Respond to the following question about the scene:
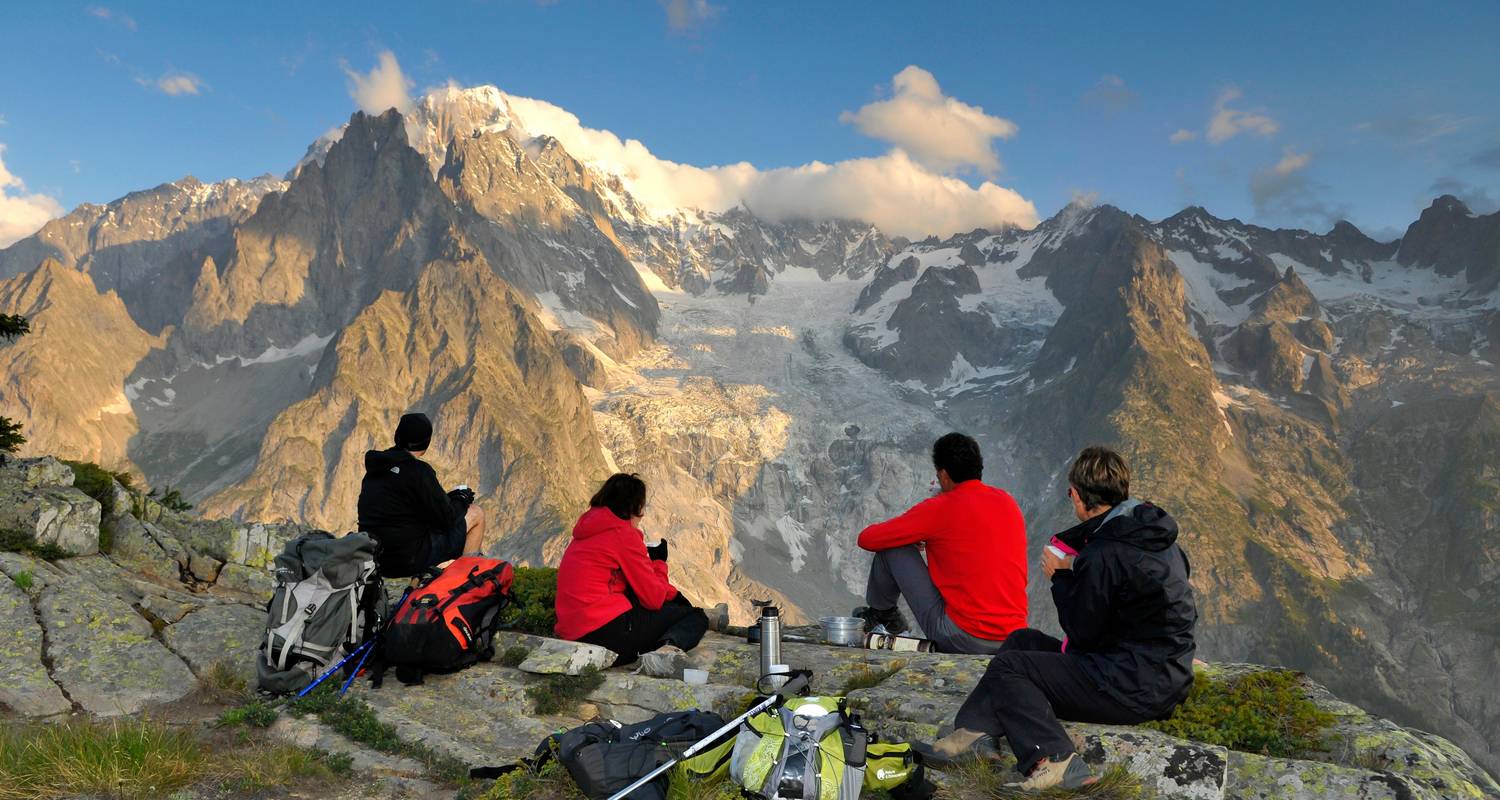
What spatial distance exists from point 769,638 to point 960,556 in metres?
2.66

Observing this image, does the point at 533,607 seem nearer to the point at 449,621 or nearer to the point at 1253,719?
the point at 449,621

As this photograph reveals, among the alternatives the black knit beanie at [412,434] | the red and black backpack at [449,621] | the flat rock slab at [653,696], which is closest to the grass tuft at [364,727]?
the red and black backpack at [449,621]

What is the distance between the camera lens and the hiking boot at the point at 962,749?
23.8ft

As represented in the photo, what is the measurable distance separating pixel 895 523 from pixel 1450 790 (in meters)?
5.79

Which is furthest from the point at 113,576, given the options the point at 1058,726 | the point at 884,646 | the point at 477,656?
the point at 1058,726

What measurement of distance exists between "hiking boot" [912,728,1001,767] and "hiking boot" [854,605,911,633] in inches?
185

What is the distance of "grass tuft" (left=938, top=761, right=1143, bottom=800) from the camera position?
671 cm

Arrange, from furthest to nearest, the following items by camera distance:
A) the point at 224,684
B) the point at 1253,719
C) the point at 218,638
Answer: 1. the point at 218,638
2. the point at 224,684
3. the point at 1253,719

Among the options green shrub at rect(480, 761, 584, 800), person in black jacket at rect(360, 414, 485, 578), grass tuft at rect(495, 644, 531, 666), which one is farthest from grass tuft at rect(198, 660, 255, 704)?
green shrub at rect(480, 761, 584, 800)

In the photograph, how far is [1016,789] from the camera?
6738mm

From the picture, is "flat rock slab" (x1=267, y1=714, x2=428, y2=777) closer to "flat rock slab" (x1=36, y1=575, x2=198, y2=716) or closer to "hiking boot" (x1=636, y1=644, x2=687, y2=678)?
"flat rock slab" (x1=36, y1=575, x2=198, y2=716)

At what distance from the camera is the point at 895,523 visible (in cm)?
1091

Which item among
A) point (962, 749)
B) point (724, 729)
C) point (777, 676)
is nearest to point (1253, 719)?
point (962, 749)

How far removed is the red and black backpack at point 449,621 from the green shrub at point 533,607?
49.0 inches
